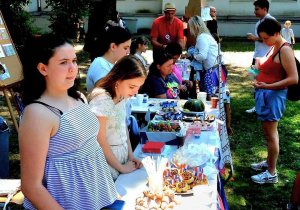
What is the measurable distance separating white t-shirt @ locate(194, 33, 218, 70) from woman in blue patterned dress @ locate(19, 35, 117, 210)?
141 inches

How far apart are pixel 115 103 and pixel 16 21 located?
4669 mm

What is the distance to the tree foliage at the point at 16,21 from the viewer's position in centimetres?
633

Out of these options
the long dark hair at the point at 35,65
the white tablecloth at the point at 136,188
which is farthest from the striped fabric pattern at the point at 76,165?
the white tablecloth at the point at 136,188

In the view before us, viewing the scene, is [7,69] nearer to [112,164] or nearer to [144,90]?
[144,90]

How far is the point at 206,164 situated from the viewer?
270 cm

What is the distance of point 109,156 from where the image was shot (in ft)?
8.04

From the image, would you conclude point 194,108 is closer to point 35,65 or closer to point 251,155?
point 251,155

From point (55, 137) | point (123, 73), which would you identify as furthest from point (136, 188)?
point (55, 137)

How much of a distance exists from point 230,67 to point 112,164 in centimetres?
900

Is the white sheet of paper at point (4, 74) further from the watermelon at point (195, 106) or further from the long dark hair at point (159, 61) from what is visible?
the watermelon at point (195, 106)

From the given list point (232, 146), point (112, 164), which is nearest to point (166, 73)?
point (232, 146)

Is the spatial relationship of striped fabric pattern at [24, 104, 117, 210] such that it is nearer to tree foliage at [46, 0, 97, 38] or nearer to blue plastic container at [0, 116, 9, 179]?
blue plastic container at [0, 116, 9, 179]

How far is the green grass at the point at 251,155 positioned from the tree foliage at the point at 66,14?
6.03 feet

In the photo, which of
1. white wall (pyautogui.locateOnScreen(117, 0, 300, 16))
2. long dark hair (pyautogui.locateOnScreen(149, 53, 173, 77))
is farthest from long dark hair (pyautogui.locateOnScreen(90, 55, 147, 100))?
white wall (pyautogui.locateOnScreen(117, 0, 300, 16))
